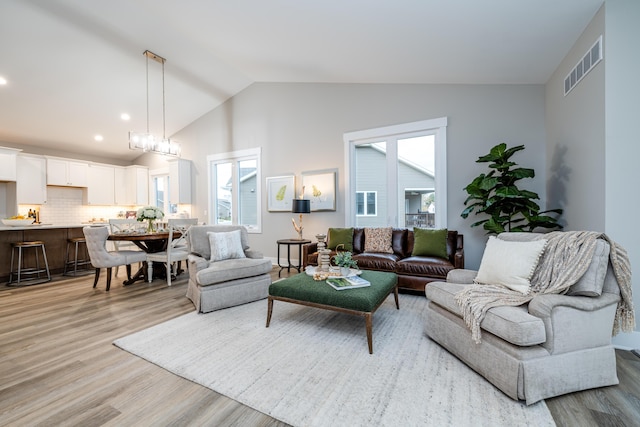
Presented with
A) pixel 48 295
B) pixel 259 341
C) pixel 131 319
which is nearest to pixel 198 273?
pixel 131 319

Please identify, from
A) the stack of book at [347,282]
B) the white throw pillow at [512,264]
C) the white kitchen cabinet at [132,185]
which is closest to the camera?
the white throw pillow at [512,264]

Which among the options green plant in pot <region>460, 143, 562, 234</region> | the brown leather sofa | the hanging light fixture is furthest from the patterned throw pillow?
the hanging light fixture

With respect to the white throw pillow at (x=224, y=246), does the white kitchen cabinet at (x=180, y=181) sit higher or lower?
higher

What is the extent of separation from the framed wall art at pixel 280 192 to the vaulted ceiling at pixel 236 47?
6.50 feet

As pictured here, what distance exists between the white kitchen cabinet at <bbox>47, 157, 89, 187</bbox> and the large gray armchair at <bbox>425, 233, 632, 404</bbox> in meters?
8.52

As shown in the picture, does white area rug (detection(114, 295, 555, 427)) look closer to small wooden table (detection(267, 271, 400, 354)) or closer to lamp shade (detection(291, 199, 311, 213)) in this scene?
small wooden table (detection(267, 271, 400, 354))

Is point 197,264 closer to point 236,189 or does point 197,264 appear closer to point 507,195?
point 236,189

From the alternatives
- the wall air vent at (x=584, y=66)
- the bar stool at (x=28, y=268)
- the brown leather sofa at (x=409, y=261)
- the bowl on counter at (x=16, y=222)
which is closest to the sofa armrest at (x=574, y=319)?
the brown leather sofa at (x=409, y=261)

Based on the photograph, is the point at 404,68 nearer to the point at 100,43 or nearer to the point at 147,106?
the point at 100,43

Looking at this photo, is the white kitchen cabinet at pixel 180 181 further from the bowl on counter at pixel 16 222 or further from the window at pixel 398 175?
the window at pixel 398 175

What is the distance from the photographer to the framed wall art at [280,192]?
5781mm

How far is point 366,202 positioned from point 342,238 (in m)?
0.90

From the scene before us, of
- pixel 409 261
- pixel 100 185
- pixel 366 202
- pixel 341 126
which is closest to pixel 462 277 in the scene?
pixel 409 261

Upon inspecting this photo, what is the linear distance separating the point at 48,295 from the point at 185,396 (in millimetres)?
3673
